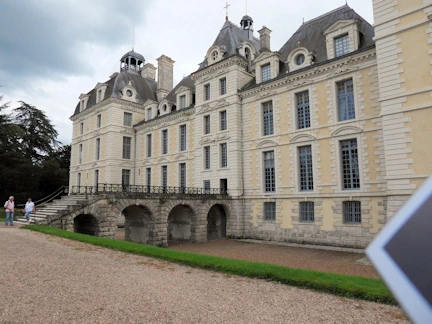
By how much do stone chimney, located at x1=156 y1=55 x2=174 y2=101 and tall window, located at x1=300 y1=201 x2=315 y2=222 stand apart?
19011mm

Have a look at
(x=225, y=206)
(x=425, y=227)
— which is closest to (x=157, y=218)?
(x=225, y=206)

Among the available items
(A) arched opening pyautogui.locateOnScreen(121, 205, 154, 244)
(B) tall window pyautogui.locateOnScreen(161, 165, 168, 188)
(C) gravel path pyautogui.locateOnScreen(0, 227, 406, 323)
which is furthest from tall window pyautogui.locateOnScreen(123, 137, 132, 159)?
(C) gravel path pyautogui.locateOnScreen(0, 227, 406, 323)

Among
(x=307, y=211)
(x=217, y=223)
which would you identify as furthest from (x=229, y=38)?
(x=307, y=211)

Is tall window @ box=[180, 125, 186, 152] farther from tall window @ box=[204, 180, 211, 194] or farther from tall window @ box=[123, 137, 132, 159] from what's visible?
tall window @ box=[123, 137, 132, 159]

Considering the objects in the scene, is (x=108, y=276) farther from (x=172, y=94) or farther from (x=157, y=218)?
(x=172, y=94)

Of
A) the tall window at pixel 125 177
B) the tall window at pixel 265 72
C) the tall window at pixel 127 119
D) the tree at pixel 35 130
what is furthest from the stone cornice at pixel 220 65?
the tree at pixel 35 130

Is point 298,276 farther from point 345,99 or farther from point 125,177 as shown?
point 125,177

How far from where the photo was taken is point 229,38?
22.8 meters

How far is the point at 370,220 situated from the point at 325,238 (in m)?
2.41

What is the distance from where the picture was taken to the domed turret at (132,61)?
1339 inches

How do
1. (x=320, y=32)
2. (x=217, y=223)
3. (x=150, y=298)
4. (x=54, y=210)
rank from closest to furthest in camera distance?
(x=150, y=298)
(x=54, y=210)
(x=320, y=32)
(x=217, y=223)

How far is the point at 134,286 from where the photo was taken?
231 inches

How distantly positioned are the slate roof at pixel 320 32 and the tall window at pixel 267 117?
3.41 m

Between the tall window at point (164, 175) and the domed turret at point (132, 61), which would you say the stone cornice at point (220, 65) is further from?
the domed turret at point (132, 61)
